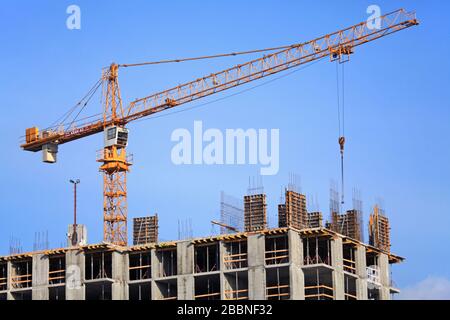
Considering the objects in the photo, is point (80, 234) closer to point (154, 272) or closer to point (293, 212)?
point (154, 272)

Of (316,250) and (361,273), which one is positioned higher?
(316,250)

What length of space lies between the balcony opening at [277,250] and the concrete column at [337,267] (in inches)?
189

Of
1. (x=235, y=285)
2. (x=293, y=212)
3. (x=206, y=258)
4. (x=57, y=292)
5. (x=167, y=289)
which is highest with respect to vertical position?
(x=293, y=212)

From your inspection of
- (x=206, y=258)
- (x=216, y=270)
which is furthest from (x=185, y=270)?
(x=206, y=258)

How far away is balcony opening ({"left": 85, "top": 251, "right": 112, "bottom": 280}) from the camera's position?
132 m

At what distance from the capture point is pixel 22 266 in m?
137

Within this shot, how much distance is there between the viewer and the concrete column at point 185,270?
125188 mm

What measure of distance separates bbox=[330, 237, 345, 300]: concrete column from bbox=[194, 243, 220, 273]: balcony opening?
12676 millimetres

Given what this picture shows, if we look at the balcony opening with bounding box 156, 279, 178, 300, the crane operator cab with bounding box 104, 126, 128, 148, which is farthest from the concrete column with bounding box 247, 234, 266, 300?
the crane operator cab with bounding box 104, 126, 128, 148

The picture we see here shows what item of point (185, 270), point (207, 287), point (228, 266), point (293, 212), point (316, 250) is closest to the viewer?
point (316, 250)

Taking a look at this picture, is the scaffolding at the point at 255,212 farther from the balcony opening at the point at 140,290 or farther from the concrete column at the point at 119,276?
the concrete column at the point at 119,276

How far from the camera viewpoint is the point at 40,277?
436ft

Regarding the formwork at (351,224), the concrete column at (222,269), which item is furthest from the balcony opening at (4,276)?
the formwork at (351,224)

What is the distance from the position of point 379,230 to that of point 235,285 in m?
20.4
